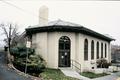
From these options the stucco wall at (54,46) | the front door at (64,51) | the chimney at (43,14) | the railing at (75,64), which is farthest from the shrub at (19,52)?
the chimney at (43,14)

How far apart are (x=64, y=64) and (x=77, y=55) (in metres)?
1.95

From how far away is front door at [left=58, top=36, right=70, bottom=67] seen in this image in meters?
28.2

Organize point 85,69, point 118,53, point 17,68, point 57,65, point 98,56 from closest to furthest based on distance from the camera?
1. point 17,68
2. point 57,65
3. point 85,69
4. point 98,56
5. point 118,53

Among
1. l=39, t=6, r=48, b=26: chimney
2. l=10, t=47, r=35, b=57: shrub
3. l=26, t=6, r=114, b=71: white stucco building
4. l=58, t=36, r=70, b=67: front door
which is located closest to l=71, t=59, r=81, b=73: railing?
l=26, t=6, r=114, b=71: white stucco building

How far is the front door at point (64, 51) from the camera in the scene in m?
28.2

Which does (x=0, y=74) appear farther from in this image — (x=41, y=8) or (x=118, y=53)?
(x=118, y=53)

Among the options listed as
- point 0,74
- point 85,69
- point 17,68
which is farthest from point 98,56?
point 0,74

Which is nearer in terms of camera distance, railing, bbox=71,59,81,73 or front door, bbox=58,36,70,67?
railing, bbox=71,59,81,73

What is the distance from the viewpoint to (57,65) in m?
27.5

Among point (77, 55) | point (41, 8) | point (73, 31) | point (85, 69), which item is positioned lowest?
point (85, 69)

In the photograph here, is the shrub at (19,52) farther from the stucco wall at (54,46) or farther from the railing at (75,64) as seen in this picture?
the railing at (75,64)

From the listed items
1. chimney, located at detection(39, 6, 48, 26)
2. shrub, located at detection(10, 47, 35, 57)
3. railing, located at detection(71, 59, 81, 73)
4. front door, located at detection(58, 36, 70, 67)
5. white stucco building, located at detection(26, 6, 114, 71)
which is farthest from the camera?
chimney, located at detection(39, 6, 48, 26)

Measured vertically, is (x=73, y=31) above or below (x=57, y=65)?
above

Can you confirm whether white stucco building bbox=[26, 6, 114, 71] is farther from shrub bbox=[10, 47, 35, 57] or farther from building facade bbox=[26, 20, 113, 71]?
shrub bbox=[10, 47, 35, 57]
